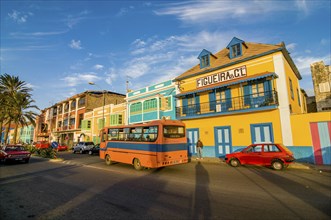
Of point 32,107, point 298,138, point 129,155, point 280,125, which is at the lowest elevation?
point 129,155

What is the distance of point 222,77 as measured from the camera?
61.4 ft

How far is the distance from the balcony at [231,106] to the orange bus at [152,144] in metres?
6.74

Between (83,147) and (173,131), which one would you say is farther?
(83,147)

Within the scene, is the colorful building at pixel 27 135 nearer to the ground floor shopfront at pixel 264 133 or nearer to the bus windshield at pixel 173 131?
the ground floor shopfront at pixel 264 133

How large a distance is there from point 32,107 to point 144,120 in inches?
965

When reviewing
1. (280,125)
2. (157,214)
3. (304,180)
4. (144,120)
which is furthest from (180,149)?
(144,120)

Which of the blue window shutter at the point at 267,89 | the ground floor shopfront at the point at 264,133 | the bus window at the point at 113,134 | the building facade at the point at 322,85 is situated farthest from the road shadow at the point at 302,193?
the building facade at the point at 322,85

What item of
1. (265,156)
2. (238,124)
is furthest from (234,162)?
(238,124)

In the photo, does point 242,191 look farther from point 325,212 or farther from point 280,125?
point 280,125

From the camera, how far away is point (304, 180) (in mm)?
8656

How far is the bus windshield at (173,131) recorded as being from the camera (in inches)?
462

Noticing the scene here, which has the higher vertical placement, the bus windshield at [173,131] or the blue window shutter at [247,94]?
the blue window shutter at [247,94]

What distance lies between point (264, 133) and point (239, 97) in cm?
388

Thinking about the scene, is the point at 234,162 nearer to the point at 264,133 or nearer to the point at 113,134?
the point at 264,133
